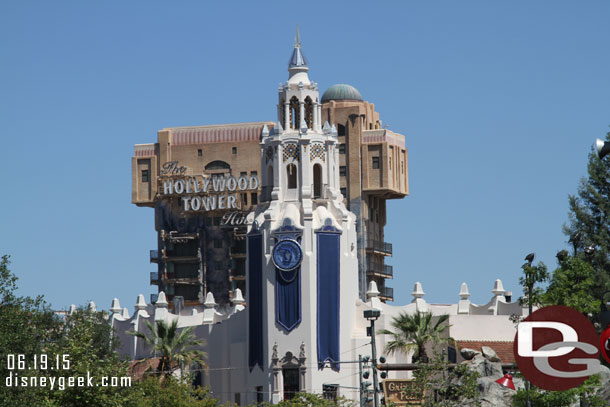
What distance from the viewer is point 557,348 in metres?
57.9

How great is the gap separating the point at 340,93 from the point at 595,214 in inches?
2539

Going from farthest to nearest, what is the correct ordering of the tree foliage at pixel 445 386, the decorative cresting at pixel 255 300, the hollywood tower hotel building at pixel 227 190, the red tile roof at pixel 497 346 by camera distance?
the hollywood tower hotel building at pixel 227 190 → the decorative cresting at pixel 255 300 → the red tile roof at pixel 497 346 → the tree foliage at pixel 445 386

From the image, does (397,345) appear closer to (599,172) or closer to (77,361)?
(599,172)

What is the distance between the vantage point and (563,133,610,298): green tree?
95.1 meters

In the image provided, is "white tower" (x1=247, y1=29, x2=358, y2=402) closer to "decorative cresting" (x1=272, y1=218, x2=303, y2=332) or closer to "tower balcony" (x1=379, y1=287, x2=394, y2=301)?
"decorative cresting" (x1=272, y1=218, x2=303, y2=332)

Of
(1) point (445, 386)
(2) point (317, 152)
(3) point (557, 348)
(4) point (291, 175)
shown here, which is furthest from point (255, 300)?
(3) point (557, 348)

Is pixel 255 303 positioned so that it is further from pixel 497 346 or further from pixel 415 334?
pixel 497 346

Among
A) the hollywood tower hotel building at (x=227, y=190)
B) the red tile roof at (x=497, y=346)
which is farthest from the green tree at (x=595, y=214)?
the hollywood tower hotel building at (x=227, y=190)

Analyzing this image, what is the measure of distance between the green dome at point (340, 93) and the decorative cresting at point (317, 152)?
1936 inches

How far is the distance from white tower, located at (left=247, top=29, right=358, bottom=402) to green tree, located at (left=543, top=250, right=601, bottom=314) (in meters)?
28.8

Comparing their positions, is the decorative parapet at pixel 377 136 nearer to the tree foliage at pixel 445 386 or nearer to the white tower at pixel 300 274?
the white tower at pixel 300 274

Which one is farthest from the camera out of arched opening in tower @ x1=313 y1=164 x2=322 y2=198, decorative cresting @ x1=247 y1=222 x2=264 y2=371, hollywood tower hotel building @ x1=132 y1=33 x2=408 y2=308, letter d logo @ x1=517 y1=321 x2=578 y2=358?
hollywood tower hotel building @ x1=132 y1=33 x2=408 y2=308

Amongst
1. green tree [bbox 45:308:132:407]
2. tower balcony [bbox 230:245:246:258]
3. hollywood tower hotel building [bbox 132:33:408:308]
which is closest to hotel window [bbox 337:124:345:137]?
hollywood tower hotel building [bbox 132:33:408:308]

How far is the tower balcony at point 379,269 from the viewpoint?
157m
